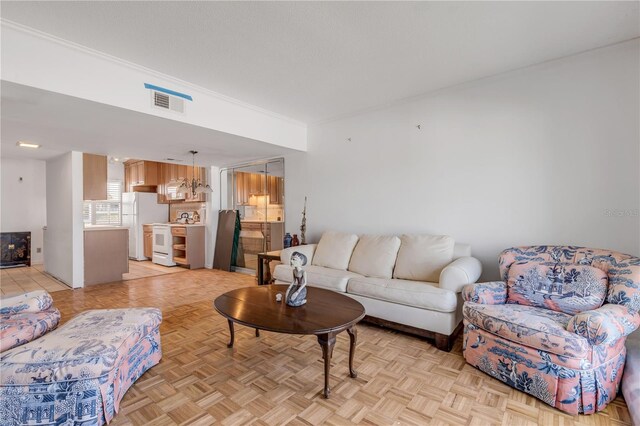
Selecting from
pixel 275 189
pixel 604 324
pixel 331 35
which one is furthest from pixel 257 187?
pixel 604 324

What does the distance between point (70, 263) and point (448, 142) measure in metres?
5.84

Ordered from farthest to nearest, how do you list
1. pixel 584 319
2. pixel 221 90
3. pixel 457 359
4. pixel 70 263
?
pixel 70 263
pixel 221 90
pixel 457 359
pixel 584 319

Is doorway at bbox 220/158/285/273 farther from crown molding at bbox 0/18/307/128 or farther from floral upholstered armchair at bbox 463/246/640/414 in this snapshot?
floral upholstered armchair at bbox 463/246/640/414

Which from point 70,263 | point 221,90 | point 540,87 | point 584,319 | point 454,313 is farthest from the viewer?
point 70,263

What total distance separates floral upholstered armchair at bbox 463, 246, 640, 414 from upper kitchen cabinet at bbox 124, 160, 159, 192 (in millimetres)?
7422

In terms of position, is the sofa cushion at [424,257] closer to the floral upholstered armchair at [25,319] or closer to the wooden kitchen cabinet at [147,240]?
the floral upholstered armchair at [25,319]

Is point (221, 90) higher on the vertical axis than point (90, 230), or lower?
higher

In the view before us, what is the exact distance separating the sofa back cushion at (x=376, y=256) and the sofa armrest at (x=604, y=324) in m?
1.73

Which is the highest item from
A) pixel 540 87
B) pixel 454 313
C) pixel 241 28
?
pixel 241 28

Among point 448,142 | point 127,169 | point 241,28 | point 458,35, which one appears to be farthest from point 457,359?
point 127,169

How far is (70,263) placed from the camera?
480cm

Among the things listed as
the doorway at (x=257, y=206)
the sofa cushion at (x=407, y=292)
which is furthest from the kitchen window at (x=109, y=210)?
the sofa cushion at (x=407, y=292)

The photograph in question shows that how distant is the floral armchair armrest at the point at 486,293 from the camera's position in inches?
94.4

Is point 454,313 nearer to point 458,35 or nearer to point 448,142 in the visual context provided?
point 448,142
